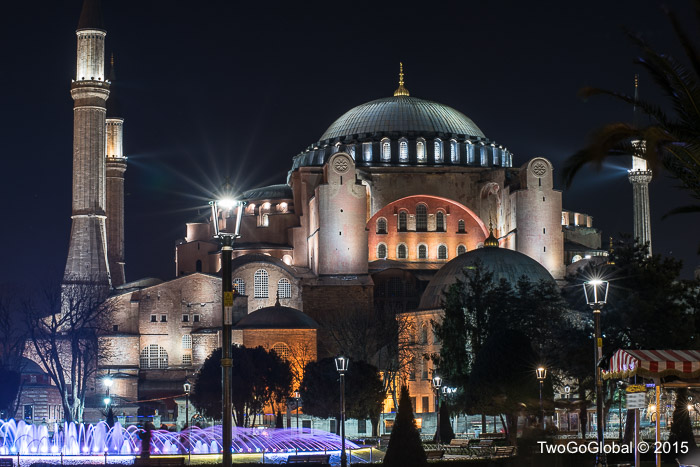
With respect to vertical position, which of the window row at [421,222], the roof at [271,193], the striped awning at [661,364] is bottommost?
the striped awning at [661,364]

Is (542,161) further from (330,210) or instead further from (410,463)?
(410,463)

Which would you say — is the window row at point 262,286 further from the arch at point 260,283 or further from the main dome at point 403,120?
the main dome at point 403,120

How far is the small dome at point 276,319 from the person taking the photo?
5116cm

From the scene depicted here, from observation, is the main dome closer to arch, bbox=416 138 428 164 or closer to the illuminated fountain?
arch, bbox=416 138 428 164

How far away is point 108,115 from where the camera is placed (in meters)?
61.8

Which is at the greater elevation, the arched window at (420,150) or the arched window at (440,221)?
the arched window at (420,150)

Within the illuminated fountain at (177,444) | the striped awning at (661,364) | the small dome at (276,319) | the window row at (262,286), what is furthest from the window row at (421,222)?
the striped awning at (661,364)

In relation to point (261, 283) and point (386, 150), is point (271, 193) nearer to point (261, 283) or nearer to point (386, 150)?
point (386, 150)

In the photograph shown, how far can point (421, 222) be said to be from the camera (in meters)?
61.1

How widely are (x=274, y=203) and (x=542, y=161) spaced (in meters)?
14.6

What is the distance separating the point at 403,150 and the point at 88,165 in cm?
1705

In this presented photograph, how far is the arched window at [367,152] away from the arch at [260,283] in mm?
9666

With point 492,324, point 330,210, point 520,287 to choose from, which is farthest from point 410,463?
point 330,210

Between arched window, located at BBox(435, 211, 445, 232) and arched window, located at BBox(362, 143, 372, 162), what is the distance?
184 inches
